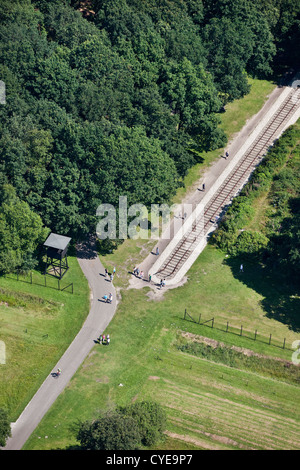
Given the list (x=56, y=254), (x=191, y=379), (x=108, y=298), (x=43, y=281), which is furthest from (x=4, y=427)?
(x=56, y=254)

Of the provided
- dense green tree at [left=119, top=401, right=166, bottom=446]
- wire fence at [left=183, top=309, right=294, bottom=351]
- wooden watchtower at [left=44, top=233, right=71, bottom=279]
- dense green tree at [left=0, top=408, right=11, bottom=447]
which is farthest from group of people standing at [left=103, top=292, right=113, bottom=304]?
dense green tree at [left=0, top=408, right=11, bottom=447]

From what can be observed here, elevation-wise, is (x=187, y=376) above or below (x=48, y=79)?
below

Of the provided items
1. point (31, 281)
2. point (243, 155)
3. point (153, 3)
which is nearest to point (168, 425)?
point (31, 281)

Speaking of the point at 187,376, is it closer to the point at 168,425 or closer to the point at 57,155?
the point at 168,425

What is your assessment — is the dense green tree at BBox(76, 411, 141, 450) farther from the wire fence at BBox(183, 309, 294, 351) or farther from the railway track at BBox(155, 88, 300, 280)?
the railway track at BBox(155, 88, 300, 280)

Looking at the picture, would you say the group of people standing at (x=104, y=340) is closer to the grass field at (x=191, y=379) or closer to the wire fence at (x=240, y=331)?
the grass field at (x=191, y=379)

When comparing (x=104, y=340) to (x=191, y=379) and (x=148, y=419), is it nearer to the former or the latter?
(x=191, y=379)
